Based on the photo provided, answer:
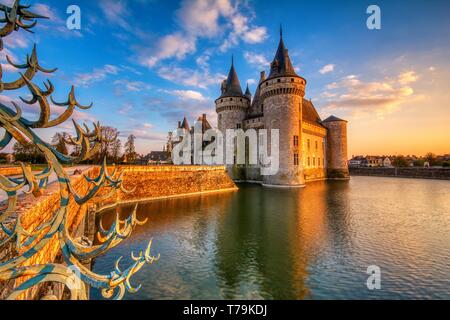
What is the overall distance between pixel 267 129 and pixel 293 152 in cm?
530

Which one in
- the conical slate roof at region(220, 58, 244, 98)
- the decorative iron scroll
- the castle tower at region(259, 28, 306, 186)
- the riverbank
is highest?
the conical slate roof at region(220, 58, 244, 98)

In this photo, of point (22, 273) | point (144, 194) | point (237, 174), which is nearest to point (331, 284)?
point (22, 273)

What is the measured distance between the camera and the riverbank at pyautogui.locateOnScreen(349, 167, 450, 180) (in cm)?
4629

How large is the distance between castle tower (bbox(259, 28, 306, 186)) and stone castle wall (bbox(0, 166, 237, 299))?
8117 mm

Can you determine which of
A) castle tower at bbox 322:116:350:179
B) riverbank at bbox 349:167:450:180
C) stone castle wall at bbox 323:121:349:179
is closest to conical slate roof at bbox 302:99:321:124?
castle tower at bbox 322:116:350:179

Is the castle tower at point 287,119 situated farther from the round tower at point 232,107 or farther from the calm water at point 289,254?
the calm water at point 289,254

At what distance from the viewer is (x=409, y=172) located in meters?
52.4

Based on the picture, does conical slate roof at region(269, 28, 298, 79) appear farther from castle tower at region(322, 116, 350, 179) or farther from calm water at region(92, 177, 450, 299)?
calm water at region(92, 177, 450, 299)

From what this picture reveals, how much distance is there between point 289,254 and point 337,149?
4254cm

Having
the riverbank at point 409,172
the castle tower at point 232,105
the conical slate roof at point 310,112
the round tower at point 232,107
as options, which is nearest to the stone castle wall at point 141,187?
the round tower at point 232,107

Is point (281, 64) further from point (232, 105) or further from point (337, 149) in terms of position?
point (337, 149)

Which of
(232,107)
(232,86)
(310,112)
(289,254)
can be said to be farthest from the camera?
(310,112)

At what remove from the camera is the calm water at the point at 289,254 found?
6148mm

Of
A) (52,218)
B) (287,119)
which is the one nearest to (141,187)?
(52,218)
